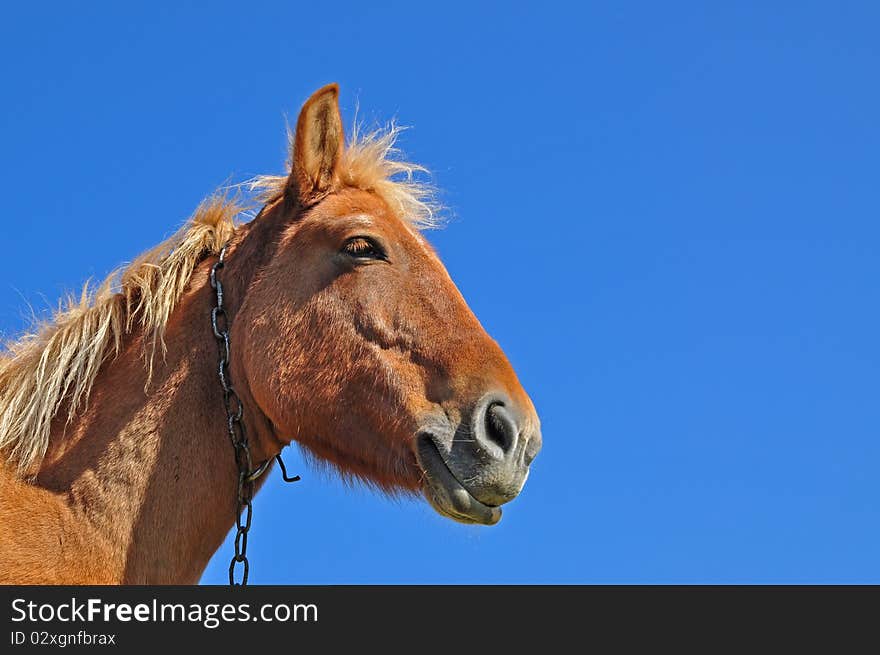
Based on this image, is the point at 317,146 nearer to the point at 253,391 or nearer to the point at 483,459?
the point at 253,391

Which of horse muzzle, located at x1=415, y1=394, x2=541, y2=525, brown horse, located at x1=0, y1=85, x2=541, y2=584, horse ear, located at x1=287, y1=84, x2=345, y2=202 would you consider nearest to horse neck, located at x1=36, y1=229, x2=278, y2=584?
brown horse, located at x1=0, y1=85, x2=541, y2=584

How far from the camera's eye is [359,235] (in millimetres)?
5613

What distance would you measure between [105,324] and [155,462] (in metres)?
0.92

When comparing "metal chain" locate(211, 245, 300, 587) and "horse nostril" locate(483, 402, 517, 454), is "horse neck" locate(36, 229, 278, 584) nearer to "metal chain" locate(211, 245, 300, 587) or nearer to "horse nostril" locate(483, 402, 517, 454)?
"metal chain" locate(211, 245, 300, 587)

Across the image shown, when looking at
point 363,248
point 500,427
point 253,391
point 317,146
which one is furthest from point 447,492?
point 317,146

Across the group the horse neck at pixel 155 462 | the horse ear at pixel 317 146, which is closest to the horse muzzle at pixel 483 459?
the horse neck at pixel 155 462

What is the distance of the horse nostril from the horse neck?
1342 millimetres

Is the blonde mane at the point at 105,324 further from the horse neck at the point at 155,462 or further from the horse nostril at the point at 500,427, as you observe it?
the horse nostril at the point at 500,427

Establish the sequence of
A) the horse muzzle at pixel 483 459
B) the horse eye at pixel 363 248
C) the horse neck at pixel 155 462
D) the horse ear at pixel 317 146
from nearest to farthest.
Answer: the horse muzzle at pixel 483 459 → the horse neck at pixel 155 462 → the horse eye at pixel 363 248 → the horse ear at pixel 317 146

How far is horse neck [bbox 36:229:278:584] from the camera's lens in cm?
510

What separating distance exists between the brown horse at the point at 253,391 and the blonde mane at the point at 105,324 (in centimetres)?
1

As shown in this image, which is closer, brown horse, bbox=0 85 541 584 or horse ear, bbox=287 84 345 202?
brown horse, bbox=0 85 541 584

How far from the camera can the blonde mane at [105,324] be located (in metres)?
5.36
